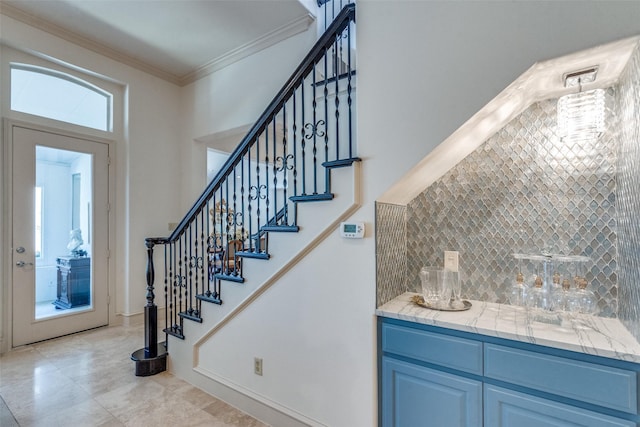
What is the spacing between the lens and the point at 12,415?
7.54 ft

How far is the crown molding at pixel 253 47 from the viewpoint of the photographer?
3.66m

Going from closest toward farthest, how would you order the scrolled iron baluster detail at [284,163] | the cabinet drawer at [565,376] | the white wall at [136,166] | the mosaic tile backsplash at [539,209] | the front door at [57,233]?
the cabinet drawer at [565,376] < the mosaic tile backsplash at [539,209] < the scrolled iron baluster detail at [284,163] < the front door at [57,233] < the white wall at [136,166]

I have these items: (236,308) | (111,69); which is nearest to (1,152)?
(111,69)

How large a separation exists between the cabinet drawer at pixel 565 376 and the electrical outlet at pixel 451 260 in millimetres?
485

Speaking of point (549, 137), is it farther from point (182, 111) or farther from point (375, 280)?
point (182, 111)

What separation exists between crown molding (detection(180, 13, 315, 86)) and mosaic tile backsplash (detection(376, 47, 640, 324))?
9.06 ft

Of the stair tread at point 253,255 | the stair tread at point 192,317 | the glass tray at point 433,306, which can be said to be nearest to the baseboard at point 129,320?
the stair tread at point 192,317

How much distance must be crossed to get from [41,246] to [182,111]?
268 cm

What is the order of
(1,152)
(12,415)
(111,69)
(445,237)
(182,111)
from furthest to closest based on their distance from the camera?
(182,111) < (111,69) < (1,152) < (12,415) < (445,237)

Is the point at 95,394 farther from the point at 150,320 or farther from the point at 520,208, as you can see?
the point at 520,208

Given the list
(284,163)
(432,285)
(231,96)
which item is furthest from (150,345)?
(231,96)

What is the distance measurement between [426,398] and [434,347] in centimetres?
28

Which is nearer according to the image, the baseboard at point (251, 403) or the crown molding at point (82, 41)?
the baseboard at point (251, 403)

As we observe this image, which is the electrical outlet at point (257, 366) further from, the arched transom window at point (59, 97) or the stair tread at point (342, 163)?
the arched transom window at point (59, 97)
